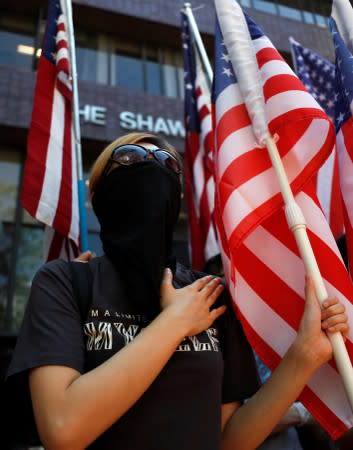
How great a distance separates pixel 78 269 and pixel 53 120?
124 inches

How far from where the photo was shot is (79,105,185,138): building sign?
878 cm

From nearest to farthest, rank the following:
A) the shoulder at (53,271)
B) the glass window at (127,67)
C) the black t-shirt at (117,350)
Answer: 1. the black t-shirt at (117,350)
2. the shoulder at (53,271)
3. the glass window at (127,67)

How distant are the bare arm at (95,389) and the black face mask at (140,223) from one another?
22 centimetres

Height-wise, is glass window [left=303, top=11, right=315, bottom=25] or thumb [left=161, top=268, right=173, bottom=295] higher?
glass window [left=303, top=11, right=315, bottom=25]

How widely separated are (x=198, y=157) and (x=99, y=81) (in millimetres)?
5655

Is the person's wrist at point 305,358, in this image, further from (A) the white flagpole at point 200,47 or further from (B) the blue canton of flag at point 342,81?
(A) the white flagpole at point 200,47

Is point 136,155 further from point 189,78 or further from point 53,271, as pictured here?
point 189,78

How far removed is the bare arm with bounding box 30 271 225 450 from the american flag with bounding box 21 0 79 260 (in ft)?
9.21

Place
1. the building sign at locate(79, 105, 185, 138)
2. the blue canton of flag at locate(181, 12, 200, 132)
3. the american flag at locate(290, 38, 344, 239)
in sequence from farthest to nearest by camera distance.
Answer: the building sign at locate(79, 105, 185, 138), the blue canton of flag at locate(181, 12, 200, 132), the american flag at locate(290, 38, 344, 239)

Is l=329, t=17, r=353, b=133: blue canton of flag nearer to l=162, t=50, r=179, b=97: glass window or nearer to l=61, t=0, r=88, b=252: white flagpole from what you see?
l=61, t=0, r=88, b=252: white flagpole

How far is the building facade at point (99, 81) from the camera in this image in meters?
7.73

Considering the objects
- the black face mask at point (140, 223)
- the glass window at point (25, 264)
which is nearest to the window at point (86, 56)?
the glass window at point (25, 264)

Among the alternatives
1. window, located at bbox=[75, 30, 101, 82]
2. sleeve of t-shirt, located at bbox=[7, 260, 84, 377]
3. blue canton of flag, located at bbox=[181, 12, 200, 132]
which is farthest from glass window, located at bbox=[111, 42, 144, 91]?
sleeve of t-shirt, located at bbox=[7, 260, 84, 377]

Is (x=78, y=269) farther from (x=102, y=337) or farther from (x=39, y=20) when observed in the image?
(x=39, y=20)
